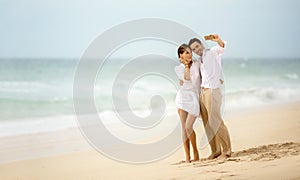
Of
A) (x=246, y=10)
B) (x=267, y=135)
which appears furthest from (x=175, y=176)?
(x=246, y=10)

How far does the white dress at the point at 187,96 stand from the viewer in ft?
12.8

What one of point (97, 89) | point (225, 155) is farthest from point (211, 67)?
point (97, 89)

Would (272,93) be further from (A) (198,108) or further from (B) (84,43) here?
(B) (84,43)

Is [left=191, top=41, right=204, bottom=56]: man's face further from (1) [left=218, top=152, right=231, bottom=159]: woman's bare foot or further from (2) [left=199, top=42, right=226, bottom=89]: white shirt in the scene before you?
(1) [left=218, top=152, right=231, bottom=159]: woman's bare foot

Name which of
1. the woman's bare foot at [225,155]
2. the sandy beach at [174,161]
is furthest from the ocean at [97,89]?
the woman's bare foot at [225,155]

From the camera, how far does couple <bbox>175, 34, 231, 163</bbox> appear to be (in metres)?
3.85

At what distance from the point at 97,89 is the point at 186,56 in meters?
9.99

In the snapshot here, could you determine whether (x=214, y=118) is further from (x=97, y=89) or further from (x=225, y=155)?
(x=97, y=89)

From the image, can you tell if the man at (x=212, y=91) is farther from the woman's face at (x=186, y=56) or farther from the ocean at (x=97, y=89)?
the ocean at (x=97, y=89)

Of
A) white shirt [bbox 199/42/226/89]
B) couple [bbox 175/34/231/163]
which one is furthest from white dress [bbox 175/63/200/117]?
white shirt [bbox 199/42/226/89]

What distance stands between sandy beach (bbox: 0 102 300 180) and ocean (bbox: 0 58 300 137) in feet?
4.57

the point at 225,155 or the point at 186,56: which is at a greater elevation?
the point at 186,56

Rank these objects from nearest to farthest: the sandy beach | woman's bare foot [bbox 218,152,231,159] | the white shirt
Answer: the sandy beach
the white shirt
woman's bare foot [bbox 218,152,231,159]

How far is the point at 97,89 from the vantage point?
45.1ft
